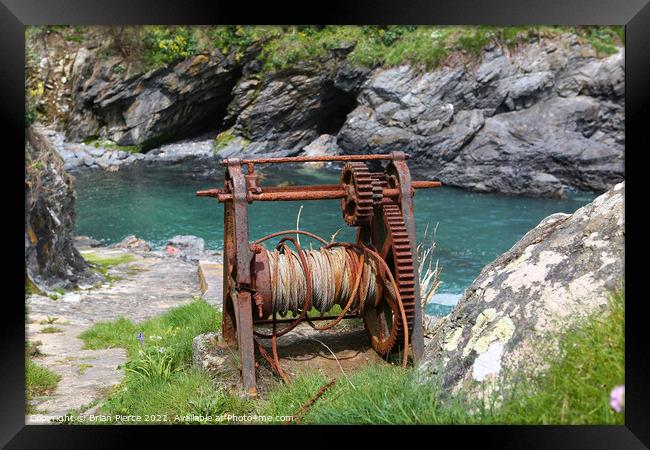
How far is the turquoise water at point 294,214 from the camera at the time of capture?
1673 cm

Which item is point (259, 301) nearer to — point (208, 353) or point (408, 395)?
point (208, 353)

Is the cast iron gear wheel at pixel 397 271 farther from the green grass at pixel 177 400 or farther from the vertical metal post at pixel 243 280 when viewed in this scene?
the green grass at pixel 177 400

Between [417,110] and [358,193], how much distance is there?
75.6 ft

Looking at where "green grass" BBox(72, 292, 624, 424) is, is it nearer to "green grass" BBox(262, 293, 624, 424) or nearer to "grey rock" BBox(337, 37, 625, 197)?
"green grass" BBox(262, 293, 624, 424)

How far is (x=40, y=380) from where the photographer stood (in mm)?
5387

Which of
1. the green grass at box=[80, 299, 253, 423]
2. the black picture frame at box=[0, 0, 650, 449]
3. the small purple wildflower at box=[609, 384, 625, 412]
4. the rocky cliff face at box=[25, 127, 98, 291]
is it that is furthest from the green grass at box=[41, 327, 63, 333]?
the small purple wildflower at box=[609, 384, 625, 412]

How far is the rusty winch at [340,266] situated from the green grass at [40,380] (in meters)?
1.63

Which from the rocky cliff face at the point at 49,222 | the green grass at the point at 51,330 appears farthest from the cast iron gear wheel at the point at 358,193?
the rocky cliff face at the point at 49,222

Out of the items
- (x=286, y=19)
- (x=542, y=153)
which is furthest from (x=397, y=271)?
(x=542, y=153)

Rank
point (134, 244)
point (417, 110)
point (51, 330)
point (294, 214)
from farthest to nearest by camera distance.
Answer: point (417, 110)
point (294, 214)
point (134, 244)
point (51, 330)

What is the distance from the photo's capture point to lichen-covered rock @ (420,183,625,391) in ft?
10.2

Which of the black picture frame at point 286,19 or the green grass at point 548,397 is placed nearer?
the green grass at point 548,397

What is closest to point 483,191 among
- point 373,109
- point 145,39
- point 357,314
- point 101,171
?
point 373,109

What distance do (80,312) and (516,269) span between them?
676 centimetres
